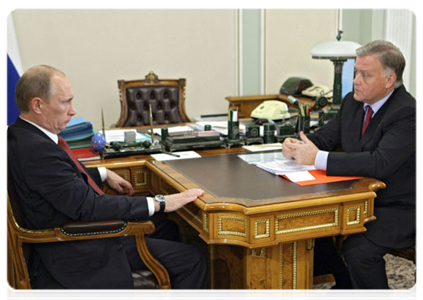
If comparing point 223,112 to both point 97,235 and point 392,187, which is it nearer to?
point 392,187

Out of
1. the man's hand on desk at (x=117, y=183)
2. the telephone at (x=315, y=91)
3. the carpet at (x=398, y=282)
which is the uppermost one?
the telephone at (x=315, y=91)

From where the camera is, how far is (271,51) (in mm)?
6059

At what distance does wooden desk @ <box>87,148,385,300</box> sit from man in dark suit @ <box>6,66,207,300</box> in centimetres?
16

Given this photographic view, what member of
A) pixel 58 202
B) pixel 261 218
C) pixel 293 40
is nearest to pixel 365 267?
pixel 261 218

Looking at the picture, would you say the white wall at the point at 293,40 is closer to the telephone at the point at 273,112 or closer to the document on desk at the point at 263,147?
the telephone at the point at 273,112

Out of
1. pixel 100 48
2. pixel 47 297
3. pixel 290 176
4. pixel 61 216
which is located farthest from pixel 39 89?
pixel 100 48

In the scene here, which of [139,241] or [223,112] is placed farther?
[223,112]

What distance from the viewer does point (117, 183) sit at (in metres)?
2.77

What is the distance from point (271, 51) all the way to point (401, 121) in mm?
3637

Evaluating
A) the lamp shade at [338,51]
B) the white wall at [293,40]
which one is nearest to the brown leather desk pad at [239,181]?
the lamp shade at [338,51]

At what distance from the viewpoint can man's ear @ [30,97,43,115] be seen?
2162 mm

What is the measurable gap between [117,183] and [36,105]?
72cm

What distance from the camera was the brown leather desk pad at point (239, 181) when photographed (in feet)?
7.39

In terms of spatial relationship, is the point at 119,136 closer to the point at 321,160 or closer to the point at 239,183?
the point at 239,183
